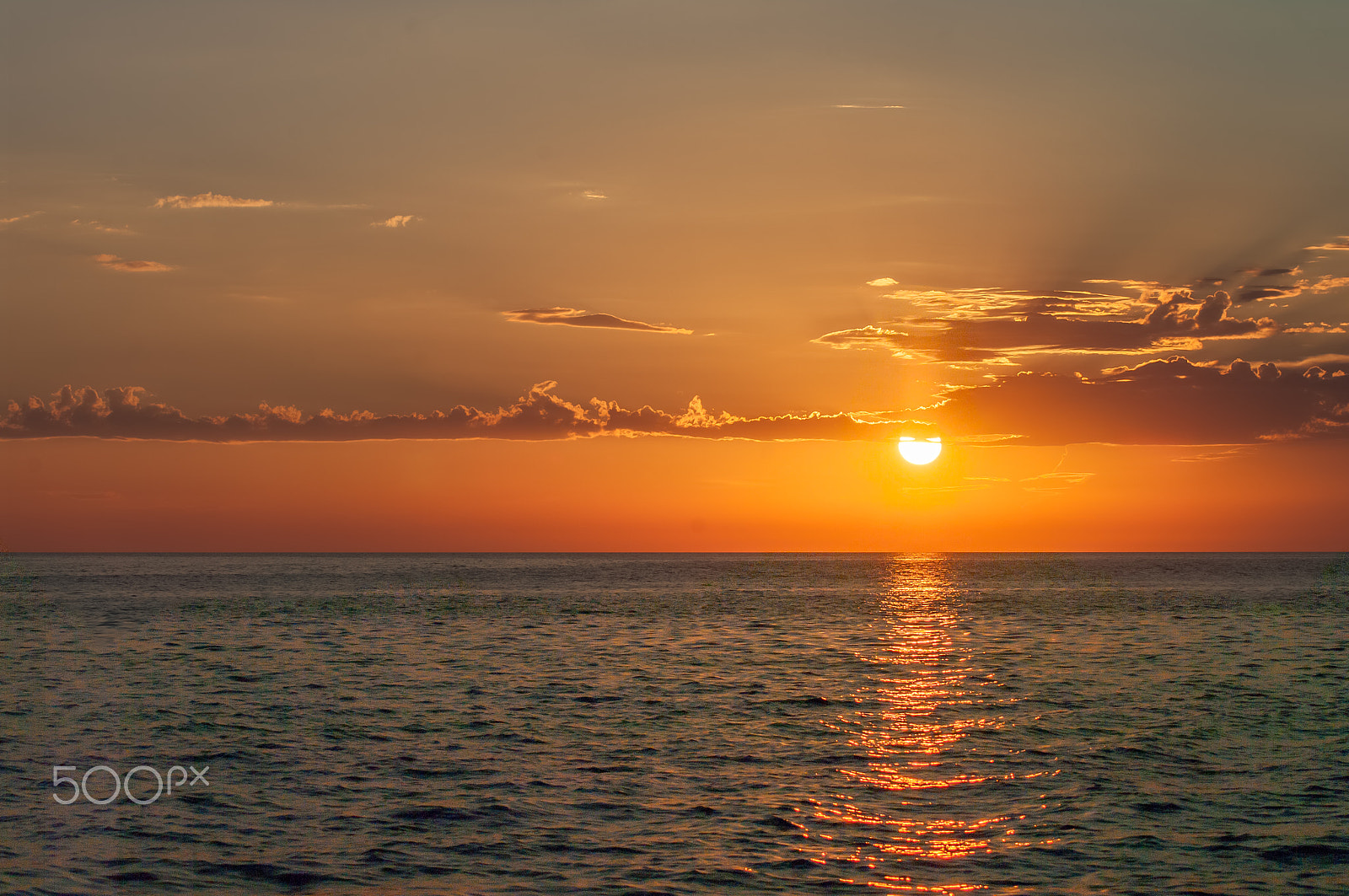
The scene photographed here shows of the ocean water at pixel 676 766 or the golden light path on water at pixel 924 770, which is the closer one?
the ocean water at pixel 676 766

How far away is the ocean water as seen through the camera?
1948 cm

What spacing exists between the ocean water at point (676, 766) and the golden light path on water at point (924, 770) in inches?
5.0

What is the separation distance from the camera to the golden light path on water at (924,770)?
2062 cm

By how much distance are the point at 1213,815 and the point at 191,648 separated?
52716 mm

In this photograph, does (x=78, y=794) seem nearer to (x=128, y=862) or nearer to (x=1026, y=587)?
(x=128, y=862)

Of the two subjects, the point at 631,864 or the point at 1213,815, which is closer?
the point at 631,864

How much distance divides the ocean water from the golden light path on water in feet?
0.42

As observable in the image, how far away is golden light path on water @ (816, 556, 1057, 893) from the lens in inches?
812

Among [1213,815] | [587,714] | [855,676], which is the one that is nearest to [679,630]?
[855,676]

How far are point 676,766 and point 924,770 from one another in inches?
253

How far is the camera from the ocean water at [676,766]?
63.9 ft

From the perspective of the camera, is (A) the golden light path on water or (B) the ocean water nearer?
(B) the ocean water

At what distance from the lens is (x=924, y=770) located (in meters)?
27.4

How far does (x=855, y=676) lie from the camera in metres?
46.2
